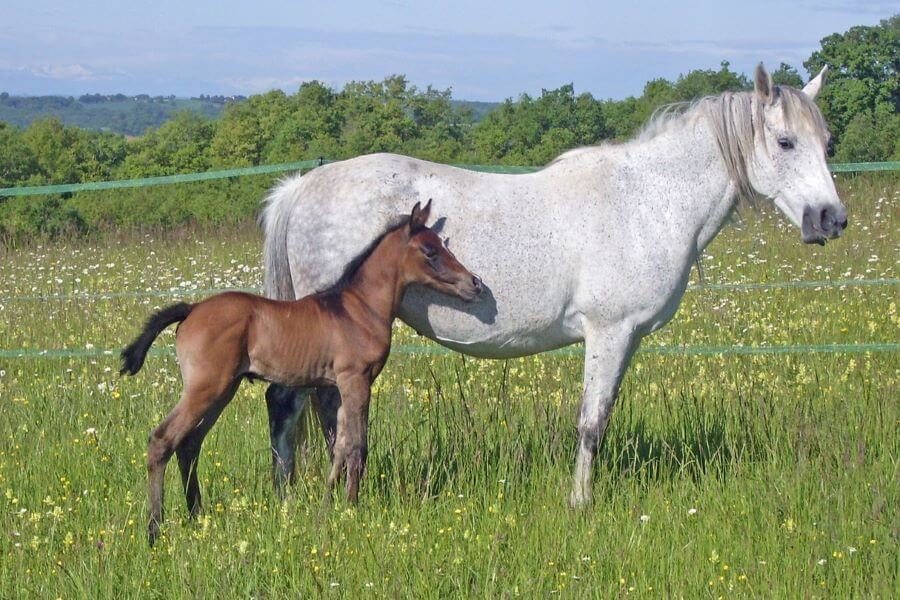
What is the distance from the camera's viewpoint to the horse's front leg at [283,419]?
17.1 ft

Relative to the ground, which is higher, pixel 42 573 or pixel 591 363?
pixel 591 363

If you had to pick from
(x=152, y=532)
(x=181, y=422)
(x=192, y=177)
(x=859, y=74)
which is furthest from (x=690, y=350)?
(x=859, y=74)

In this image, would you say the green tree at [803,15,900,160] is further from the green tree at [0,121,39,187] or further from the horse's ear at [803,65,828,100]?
the green tree at [0,121,39,187]

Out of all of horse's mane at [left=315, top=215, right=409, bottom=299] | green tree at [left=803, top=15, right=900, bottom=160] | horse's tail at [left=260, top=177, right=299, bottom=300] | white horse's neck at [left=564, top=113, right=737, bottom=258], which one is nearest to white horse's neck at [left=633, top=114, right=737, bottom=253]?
white horse's neck at [left=564, top=113, right=737, bottom=258]

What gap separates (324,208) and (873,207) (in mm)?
8889

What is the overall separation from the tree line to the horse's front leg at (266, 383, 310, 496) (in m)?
9.33

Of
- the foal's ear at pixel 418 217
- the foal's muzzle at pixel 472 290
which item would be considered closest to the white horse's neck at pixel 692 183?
the foal's muzzle at pixel 472 290

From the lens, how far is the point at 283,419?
523cm

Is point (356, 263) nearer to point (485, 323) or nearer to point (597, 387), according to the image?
point (485, 323)

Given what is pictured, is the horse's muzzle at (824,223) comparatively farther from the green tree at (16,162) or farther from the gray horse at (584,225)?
the green tree at (16,162)

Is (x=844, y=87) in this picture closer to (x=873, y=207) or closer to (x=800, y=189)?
(x=873, y=207)

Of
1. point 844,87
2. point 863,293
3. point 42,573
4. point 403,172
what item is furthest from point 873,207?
point 42,573

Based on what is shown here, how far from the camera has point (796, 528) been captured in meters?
4.45

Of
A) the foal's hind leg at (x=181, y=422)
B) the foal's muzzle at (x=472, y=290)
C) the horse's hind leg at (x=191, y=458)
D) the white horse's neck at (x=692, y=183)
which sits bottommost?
the horse's hind leg at (x=191, y=458)
